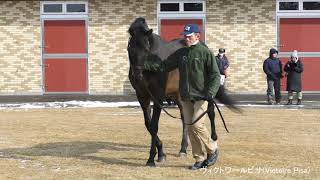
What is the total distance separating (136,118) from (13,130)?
3.24 meters

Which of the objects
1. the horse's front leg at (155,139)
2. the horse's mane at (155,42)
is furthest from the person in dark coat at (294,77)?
the horse's front leg at (155,139)

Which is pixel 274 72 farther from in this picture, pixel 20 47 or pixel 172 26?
pixel 20 47

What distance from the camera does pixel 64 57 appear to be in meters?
21.4

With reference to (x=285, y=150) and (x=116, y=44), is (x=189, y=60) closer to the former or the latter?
(x=285, y=150)

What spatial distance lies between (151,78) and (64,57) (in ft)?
44.2

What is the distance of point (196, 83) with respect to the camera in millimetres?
7816

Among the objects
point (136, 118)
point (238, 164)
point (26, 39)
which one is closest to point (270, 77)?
point (136, 118)

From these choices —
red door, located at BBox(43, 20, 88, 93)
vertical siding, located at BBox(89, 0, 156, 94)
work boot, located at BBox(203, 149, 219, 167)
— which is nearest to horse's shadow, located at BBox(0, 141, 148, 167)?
work boot, located at BBox(203, 149, 219, 167)

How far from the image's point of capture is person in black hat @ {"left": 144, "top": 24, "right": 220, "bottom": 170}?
777cm

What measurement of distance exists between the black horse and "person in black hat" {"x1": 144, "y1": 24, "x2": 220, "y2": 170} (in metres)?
0.21

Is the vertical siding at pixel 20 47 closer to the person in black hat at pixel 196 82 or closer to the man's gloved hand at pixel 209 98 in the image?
the person in black hat at pixel 196 82

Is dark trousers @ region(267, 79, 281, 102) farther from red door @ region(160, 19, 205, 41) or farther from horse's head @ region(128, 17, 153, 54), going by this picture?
horse's head @ region(128, 17, 153, 54)

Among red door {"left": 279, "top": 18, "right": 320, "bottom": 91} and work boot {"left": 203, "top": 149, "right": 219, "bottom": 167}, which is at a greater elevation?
red door {"left": 279, "top": 18, "right": 320, "bottom": 91}

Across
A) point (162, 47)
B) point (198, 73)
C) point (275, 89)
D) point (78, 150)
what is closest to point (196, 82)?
point (198, 73)
